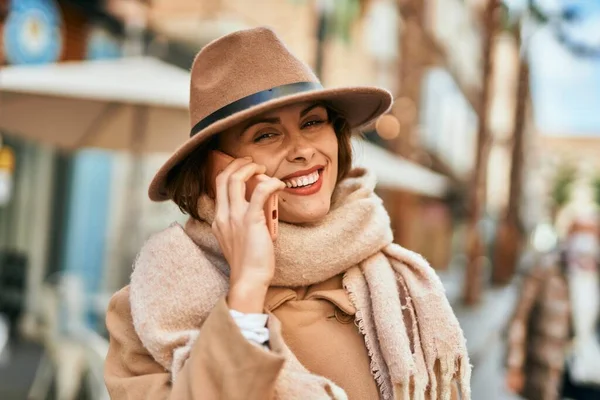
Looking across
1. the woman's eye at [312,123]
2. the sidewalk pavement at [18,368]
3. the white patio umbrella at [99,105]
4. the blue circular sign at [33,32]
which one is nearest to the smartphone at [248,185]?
the woman's eye at [312,123]

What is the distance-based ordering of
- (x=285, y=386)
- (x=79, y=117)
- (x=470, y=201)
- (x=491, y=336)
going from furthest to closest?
(x=470, y=201) → (x=491, y=336) → (x=79, y=117) → (x=285, y=386)

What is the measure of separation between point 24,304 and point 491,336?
7.35 m

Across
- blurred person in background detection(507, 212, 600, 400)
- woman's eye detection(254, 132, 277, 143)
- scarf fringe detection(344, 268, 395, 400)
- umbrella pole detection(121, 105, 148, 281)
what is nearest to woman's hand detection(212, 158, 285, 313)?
woman's eye detection(254, 132, 277, 143)

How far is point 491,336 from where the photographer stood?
11.8 metres

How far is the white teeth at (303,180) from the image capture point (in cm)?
175

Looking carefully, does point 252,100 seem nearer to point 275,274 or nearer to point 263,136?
point 263,136

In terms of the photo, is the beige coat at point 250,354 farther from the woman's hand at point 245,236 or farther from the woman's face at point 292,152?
the woman's face at point 292,152

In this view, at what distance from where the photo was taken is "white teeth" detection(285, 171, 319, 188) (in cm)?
175

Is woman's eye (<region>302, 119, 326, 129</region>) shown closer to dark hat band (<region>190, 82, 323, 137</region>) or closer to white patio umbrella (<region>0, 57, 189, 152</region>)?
dark hat band (<region>190, 82, 323, 137</region>)

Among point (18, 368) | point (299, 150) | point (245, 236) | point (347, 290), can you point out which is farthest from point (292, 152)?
point (18, 368)

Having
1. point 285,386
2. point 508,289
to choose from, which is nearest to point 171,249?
point 285,386

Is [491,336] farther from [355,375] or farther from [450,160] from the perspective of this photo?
[450,160]

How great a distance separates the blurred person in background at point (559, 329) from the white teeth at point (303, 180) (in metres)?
3.56

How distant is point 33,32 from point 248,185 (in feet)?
26.7
